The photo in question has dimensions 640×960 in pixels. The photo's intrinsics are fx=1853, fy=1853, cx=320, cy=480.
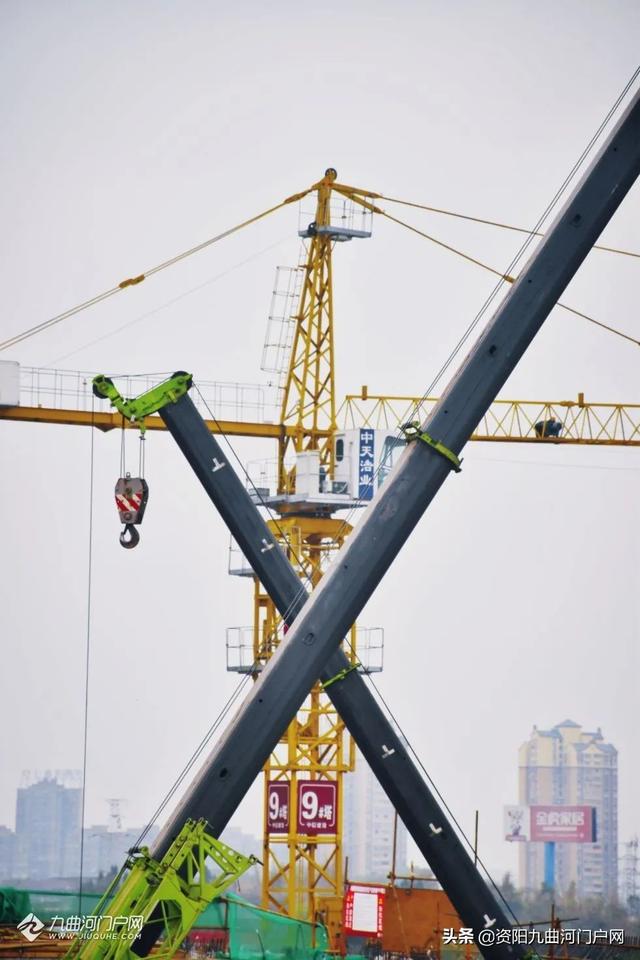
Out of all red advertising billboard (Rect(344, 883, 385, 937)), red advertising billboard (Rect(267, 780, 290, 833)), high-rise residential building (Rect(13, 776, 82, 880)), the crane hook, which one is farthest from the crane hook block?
high-rise residential building (Rect(13, 776, 82, 880))

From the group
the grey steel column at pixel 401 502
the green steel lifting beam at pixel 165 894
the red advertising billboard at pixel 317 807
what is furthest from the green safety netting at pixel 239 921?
the red advertising billboard at pixel 317 807

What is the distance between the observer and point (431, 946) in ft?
212

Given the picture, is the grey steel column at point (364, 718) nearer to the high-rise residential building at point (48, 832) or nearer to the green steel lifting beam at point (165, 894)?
the green steel lifting beam at point (165, 894)

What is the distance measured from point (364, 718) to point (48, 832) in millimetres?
127798

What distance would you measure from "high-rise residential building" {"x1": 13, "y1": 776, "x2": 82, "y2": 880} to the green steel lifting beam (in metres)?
123

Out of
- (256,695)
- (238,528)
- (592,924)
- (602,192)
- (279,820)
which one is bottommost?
(592,924)

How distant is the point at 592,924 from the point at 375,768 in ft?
352

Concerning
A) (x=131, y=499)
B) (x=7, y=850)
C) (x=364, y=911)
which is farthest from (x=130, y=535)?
(x=7, y=850)

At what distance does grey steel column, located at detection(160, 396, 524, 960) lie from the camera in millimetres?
35219

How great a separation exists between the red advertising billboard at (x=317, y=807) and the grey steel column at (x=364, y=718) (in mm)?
41926

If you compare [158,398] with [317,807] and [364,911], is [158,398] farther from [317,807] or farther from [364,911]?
[317,807]

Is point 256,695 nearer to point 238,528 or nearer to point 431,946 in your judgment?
point 238,528

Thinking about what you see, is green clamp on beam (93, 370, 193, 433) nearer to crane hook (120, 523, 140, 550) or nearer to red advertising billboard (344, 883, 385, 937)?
crane hook (120, 523, 140, 550)

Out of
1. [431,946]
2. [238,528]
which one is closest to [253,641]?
[431,946]
